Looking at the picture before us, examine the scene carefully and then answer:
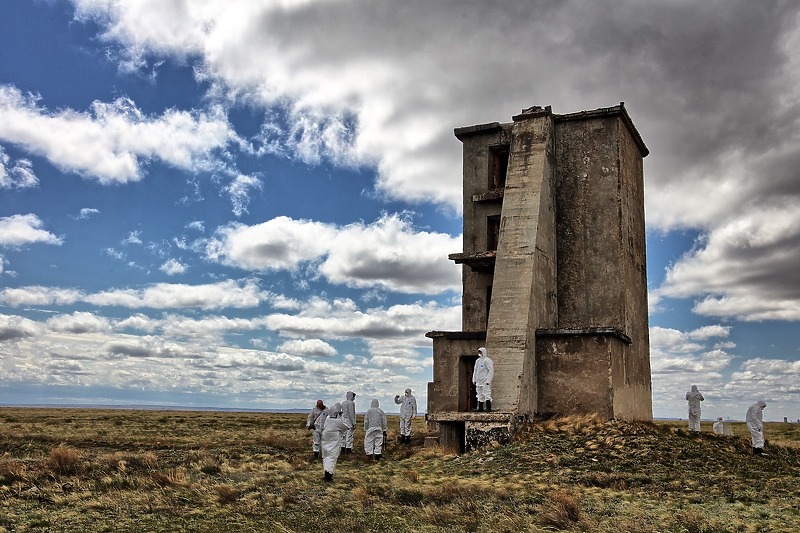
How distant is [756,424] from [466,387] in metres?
9.11

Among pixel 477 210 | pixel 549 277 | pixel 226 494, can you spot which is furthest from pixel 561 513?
pixel 477 210

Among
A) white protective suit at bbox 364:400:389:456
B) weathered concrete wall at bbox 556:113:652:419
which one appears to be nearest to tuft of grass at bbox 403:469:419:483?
white protective suit at bbox 364:400:389:456

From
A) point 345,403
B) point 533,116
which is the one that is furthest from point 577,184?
point 345,403

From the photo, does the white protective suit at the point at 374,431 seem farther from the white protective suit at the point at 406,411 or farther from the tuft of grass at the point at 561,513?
the tuft of grass at the point at 561,513

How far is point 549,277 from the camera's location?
80.5 ft

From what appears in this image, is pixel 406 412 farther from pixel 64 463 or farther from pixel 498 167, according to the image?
pixel 64 463

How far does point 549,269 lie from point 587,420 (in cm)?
555

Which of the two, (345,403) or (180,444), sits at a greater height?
(345,403)

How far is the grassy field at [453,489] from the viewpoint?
1141cm

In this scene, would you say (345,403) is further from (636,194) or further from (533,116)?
(636,194)

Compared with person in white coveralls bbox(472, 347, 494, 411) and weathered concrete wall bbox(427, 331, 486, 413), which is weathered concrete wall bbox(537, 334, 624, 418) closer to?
person in white coveralls bbox(472, 347, 494, 411)

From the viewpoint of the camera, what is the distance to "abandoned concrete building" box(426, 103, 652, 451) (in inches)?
867

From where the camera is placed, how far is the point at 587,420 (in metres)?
21.2

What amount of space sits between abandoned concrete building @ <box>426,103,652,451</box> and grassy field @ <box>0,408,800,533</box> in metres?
1.52
